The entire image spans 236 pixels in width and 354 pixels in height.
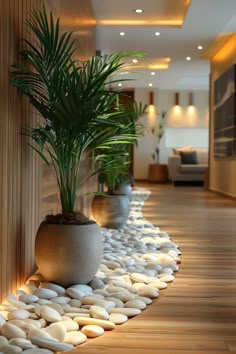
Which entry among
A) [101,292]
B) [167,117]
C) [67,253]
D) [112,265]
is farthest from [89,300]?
[167,117]

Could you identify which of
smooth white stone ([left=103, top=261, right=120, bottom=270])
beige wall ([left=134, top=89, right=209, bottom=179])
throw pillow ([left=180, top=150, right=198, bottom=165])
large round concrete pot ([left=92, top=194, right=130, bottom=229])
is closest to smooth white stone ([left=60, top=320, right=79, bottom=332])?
smooth white stone ([left=103, top=261, right=120, bottom=270])

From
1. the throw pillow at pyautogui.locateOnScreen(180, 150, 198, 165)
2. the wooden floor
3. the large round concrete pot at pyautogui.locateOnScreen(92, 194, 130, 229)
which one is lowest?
the wooden floor

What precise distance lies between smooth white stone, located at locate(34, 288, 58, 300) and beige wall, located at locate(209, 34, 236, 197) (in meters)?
6.42

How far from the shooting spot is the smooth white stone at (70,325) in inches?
78.5

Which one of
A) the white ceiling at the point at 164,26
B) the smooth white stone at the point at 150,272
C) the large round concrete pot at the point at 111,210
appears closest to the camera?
the smooth white stone at the point at 150,272

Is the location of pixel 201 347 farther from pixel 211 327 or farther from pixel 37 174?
pixel 37 174

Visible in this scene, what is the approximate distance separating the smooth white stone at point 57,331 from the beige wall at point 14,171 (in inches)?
17.2

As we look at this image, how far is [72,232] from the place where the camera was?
2578mm

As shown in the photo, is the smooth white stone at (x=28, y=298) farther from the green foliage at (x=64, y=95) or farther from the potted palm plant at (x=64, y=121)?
the green foliage at (x=64, y=95)

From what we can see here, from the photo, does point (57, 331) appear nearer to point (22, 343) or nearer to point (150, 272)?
point (22, 343)

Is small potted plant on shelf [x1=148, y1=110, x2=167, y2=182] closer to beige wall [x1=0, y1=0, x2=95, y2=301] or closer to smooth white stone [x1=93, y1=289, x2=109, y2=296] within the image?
beige wall [x1=0, y1=0, x2=95, y2=301]

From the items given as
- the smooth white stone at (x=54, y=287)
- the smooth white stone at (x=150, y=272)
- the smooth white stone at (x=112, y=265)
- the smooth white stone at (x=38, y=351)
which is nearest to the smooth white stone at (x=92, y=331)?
the smooth white stone at (x=38, y=351)

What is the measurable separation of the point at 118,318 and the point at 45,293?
456mm

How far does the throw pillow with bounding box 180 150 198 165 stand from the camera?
43.5 ft
